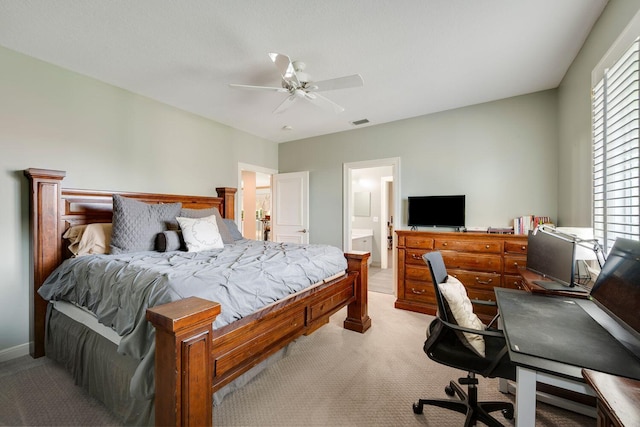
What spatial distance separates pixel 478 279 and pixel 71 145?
4.58 meters

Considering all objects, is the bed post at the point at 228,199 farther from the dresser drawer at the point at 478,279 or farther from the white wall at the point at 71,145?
the dresser drawer at the point at 478,279

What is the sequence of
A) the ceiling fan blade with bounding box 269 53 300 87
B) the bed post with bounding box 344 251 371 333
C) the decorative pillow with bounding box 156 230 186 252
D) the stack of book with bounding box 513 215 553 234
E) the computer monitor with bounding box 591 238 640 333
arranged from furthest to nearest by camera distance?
the stack of book with bounding box 513 215 553 234 < the bed post with bounding box 344 251 371 333 < the decorative pillow with bounding box 156 230 186 252 < the ceiling fan blade with bounding box 269 53 300 87 < the computer monitor with bounding box 591 238 640 333

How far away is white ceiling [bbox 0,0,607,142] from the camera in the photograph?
6.08ft

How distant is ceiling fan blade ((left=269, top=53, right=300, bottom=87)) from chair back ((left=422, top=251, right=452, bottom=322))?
174 centimetres

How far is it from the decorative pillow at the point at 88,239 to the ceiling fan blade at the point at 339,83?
237 centimetres

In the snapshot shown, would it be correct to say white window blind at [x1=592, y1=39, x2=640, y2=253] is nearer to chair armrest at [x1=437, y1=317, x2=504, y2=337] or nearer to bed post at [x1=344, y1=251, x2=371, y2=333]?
chair armrest at [x1=437, y1=317, x2=504, y2=337]

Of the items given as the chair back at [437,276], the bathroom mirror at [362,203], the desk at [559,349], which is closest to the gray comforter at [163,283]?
the chair back at [437,276]

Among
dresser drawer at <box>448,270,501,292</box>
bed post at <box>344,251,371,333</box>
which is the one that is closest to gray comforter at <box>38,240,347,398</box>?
bed post at <box>344,251,371,333</box>

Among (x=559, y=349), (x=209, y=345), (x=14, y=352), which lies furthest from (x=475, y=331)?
(x=14, y=352)

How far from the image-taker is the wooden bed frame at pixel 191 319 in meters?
1.15

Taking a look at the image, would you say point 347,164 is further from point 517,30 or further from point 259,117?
point 517,30

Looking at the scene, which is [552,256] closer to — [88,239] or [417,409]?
[417,409]

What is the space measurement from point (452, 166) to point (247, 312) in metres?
3.33

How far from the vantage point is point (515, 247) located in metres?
2.91
